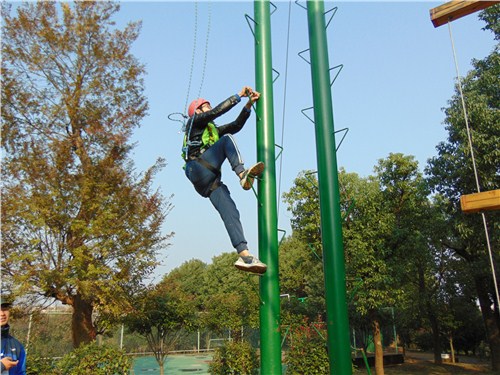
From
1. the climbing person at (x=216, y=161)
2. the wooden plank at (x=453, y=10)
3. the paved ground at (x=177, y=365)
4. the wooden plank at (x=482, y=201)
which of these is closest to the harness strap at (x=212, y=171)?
the climbing person at (x=216, y=161)

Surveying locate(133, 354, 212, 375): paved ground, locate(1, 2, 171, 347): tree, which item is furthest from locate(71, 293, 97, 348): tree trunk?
locate(133, 354, 212, 375): paved ground

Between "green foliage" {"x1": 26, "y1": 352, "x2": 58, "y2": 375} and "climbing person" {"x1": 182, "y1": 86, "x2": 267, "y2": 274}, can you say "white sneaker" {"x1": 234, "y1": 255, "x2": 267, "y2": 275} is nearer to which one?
"climbing person" {"x1": 182, "y1": 86, "x2": 267, "y2": 274}

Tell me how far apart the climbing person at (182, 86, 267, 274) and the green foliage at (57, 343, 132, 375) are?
5.54 metres

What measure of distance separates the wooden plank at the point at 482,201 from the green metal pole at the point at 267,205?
4.90 ft

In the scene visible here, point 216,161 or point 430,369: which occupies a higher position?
point 216,161

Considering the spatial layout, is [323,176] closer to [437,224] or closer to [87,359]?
[87,359]

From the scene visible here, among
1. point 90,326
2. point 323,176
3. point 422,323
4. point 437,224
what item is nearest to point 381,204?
point 437,224

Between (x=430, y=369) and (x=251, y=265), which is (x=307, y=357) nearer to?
(x=251, y=265)

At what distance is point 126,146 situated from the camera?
11609 mm

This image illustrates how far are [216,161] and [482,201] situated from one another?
2105mm

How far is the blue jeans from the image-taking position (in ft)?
12.0

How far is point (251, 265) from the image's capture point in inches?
131

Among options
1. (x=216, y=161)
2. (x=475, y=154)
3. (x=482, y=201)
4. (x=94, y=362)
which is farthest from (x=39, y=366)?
(x=475, y=154)

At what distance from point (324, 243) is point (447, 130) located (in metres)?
13.3
